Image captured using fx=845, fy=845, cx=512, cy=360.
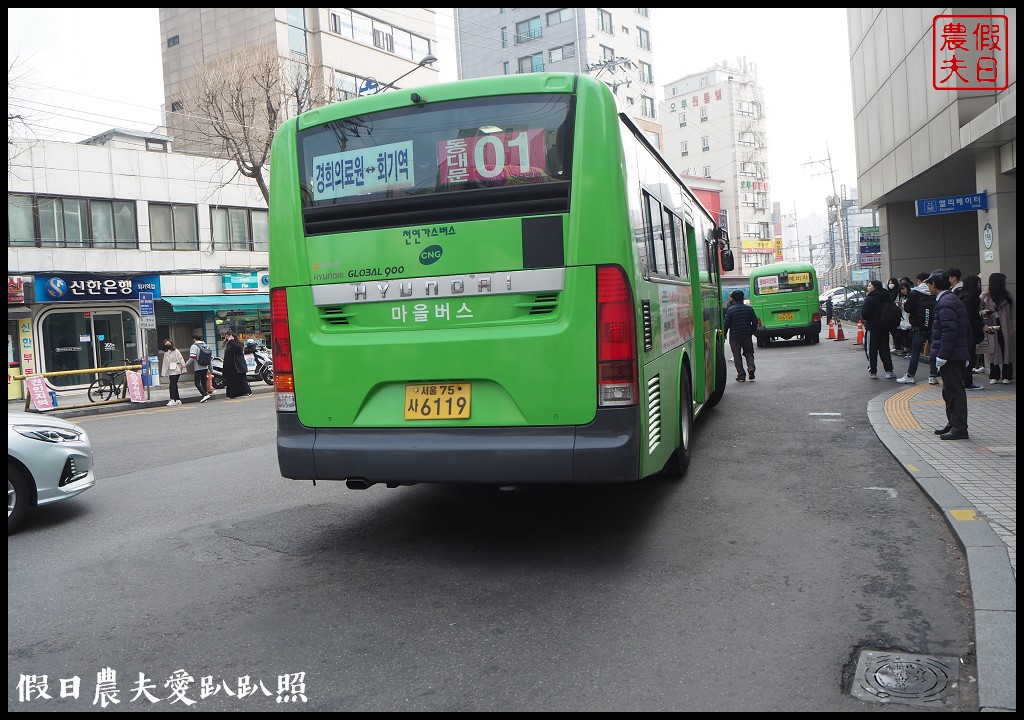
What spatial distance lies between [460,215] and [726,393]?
10.5 metres

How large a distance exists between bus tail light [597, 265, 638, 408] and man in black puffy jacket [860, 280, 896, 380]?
10.8 m

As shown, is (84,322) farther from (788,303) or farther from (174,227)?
(788,303)

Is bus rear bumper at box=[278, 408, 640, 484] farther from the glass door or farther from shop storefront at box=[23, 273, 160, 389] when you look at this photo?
the glass door

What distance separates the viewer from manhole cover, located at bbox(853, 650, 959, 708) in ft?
11.1

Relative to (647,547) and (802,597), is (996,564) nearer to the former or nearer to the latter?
(802,597)

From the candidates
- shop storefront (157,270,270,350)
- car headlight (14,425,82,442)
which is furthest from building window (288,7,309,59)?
car headlight (14,425,82,442)

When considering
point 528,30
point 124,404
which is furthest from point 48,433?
point 528,30

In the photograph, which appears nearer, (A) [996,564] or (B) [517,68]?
(A) [996,564]

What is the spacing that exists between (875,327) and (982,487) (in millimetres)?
9292

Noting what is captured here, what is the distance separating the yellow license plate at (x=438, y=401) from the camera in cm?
525

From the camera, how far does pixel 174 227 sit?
1157 inches

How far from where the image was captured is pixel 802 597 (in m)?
4.56

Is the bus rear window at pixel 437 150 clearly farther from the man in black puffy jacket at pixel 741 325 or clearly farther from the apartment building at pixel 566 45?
the apartment building at pixel 566 45

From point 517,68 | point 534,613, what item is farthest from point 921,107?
point 517,68
